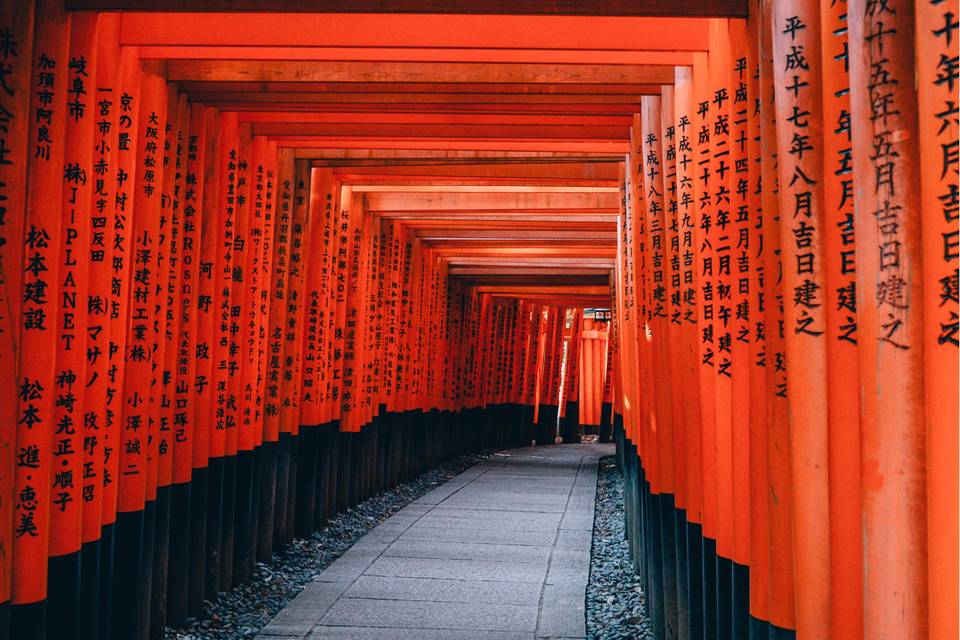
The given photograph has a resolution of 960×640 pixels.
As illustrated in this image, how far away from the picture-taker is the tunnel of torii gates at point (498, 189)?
2.19 m

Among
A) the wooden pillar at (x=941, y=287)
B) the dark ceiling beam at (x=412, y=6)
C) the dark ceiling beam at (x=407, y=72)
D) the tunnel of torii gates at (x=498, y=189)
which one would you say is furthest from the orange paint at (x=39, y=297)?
the wooden pillar at (x=941, y=287)

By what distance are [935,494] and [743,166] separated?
6.55 feet

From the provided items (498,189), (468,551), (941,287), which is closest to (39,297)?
(941,287)

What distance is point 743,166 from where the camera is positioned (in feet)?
12.4

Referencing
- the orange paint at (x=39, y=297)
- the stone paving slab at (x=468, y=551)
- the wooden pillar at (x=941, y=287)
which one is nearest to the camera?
the wooden pillar at (x=941, y=287)

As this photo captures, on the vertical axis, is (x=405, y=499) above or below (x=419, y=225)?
below

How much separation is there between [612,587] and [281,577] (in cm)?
254

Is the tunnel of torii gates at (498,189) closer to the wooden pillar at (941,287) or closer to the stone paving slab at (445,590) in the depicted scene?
the wooden pillar at (941,287)

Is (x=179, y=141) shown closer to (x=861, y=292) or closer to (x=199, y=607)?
(x=199, y=607)

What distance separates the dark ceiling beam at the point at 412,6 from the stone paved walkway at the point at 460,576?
3.60 m

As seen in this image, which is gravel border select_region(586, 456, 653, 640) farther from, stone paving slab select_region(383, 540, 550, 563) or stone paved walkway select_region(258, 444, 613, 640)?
stone paving slab select_region(383, 540, 550, 563)

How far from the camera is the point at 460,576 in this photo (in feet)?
24.8

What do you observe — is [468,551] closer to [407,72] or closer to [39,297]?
[407,72]

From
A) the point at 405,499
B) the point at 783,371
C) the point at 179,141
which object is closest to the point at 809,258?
the point at 783,371
